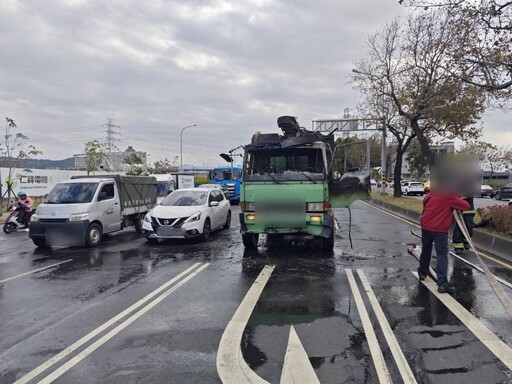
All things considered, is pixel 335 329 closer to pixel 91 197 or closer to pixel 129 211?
pixel 91 197

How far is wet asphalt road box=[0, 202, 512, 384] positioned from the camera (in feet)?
13.0

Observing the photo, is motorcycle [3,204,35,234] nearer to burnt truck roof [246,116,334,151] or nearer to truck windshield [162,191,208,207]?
truck windshield [162,191,208,207]

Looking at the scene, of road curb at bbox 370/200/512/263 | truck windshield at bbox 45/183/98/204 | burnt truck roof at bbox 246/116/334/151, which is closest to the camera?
road curb at bbox 370/200/512/263

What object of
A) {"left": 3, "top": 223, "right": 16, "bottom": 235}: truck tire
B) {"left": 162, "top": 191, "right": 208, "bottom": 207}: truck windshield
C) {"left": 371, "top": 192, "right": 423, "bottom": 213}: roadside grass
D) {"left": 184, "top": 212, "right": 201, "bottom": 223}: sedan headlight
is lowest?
{"left": 3, "top": 223, "right": 16, "bottom": 235}: truck tire

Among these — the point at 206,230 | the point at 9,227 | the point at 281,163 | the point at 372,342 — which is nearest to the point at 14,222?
the point at 9,227

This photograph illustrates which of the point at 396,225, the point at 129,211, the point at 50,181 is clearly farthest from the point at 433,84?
the point at 50,181

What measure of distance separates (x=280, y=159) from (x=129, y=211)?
6.00 metres

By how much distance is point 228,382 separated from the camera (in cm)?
368

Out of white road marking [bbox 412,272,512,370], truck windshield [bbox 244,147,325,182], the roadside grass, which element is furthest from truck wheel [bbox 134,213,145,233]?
the roadside grass

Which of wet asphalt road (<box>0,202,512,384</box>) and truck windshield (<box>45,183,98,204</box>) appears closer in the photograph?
wet asphalt road (<box>0,202,512,384</box>)

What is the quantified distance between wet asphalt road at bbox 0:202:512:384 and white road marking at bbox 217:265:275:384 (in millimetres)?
73

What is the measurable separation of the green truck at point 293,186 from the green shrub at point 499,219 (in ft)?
12.1

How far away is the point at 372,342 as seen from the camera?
4535 millimetres

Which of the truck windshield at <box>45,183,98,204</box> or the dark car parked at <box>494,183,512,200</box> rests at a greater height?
the truck windshield at <box>45,183,98,204</box>
